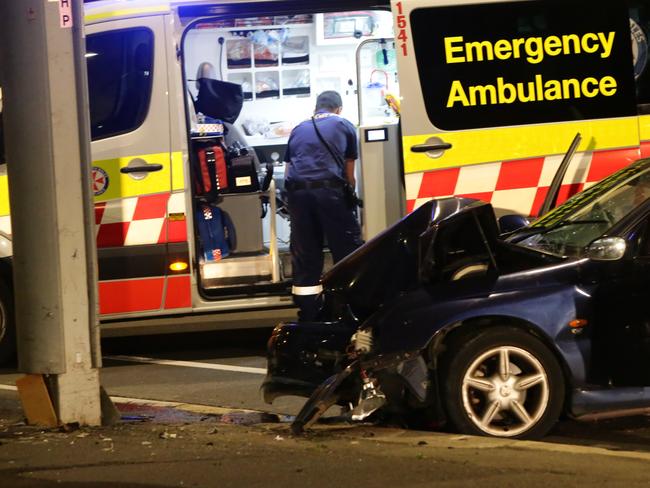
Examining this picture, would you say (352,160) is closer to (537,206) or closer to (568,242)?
(537,206)

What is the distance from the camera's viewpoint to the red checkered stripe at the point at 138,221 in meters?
7.82

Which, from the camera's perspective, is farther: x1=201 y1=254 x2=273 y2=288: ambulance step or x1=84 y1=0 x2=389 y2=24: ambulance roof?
x1=201 y1=254 x2=273 y2=288: ambulance step

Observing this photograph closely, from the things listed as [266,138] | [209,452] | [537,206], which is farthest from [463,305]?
[266,138]

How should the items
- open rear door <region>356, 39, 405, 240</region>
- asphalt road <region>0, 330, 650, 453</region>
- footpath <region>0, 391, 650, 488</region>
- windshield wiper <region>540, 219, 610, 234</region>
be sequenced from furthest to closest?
open rear door <region>356, 39, 405, 240</region>, windshield wiper <region>540, 219, 610, 234</region>, asphalt road <region>0, 330, 650, 453</region>, footpath <region>0, 391, 650, 488</region>

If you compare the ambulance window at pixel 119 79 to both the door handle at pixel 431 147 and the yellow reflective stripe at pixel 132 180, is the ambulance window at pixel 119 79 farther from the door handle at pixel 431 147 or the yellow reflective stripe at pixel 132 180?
the door handle at pixel 431 147

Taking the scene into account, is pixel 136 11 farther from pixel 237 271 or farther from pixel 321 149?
pixel 237 271

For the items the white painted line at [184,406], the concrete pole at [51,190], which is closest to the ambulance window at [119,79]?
the white painted line at [184,406]

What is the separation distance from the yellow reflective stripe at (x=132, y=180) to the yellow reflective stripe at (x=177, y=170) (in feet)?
0.11

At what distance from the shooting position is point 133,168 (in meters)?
7.86

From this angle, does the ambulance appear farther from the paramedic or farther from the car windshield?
the car windshield

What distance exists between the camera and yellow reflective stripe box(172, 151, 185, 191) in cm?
789

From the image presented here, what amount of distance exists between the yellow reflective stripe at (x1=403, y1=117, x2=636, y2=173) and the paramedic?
644mm

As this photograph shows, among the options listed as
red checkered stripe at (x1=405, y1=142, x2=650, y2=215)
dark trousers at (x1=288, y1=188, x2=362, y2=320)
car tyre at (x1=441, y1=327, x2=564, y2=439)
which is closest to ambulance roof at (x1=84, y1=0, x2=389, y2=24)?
dark trousers at (x1=288, y1=188, x2=362, y2=320)

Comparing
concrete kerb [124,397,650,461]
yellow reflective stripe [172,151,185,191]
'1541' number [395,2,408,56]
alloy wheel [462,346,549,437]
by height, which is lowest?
concrete kerb [124,397,650,461]
